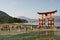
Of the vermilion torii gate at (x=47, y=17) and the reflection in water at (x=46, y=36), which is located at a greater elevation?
the vermilion torii gate at (x=47, y=17)

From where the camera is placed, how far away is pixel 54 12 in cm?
5119

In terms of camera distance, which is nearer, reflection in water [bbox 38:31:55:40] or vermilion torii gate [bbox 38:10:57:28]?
reflection in water [bbox 38:31:55:40]

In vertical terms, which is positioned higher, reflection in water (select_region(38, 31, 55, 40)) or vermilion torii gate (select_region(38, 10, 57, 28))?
vermilion torii gate (select_region(38, 10, 57, 28))

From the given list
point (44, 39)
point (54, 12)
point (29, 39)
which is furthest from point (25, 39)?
point (54, 12)

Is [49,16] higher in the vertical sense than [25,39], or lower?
higher

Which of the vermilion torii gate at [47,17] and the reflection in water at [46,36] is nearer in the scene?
the reflection in water at [46,36]

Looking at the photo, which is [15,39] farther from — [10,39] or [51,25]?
[51,25]

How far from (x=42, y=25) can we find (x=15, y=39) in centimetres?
2421

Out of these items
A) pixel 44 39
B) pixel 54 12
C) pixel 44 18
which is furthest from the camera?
pixel 44 18

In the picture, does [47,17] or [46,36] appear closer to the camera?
[46,36]

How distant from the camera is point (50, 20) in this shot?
53.2 m

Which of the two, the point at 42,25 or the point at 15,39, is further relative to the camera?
the point at 42,25

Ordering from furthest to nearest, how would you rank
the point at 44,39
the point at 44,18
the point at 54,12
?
1. the point at 44,18
2. the point at 54,12
3. the point at 44,39

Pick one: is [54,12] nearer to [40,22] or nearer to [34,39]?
[40,22]
